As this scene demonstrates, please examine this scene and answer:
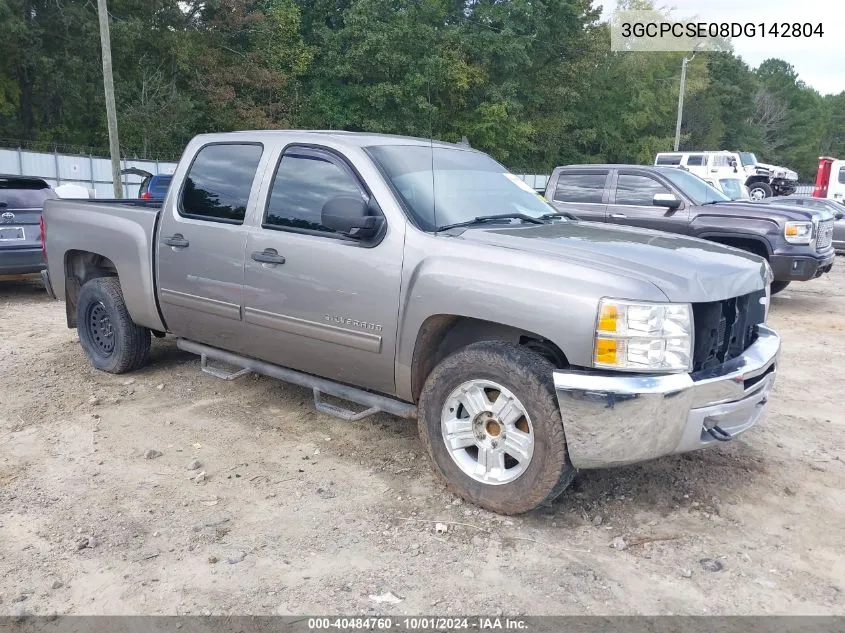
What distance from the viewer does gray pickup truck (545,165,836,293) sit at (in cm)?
859

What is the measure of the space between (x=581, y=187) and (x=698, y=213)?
1.73 meters

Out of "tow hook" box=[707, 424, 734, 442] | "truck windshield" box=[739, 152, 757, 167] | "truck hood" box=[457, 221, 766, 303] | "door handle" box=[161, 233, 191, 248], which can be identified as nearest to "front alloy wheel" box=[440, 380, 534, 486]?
"truck hood" box=[457, 221, 766, 303]

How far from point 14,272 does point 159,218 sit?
14.9 feet

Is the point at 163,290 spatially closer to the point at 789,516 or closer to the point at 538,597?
the point at 538,597

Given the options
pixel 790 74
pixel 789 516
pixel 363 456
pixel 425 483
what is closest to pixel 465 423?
pixel 425 483

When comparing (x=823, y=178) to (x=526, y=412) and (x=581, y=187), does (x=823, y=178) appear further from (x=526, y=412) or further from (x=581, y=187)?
(x=526, y=412)

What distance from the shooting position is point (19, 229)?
8.55 metres

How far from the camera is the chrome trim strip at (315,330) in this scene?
3.93m

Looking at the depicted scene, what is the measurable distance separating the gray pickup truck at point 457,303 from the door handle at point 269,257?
2 centimetres

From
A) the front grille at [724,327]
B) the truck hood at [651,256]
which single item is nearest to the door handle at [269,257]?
the truck hood at [651,256]

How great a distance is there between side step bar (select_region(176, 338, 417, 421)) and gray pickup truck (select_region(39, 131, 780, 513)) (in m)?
0.02

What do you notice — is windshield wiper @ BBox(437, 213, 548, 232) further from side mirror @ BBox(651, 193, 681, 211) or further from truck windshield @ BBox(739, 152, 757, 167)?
truck windshield @ BBox(739, 152, 757, 167)

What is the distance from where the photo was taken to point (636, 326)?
123 inches

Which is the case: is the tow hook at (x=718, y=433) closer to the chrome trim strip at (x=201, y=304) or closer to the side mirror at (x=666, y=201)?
the chrome trim strip at (x=201, y=304)
